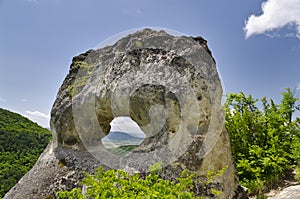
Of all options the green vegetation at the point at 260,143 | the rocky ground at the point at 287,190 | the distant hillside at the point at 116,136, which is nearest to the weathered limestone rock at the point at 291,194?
A: the rocky ground at the point at 287,190

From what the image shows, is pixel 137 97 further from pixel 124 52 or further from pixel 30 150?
pixel 30 150

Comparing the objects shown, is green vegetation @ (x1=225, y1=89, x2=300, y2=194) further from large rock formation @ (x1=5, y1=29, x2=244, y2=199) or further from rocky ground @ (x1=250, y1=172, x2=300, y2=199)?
large rock formation @ (x1=5, y1=29, x2=244, y2=199)

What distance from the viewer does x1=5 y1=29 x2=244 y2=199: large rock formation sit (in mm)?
5754

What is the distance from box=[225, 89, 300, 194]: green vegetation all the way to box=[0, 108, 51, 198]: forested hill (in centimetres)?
1644

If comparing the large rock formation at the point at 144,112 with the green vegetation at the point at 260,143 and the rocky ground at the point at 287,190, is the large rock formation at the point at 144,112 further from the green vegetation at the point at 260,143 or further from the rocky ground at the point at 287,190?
the green vegetation at the point at 260,143

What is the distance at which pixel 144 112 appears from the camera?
6.16m

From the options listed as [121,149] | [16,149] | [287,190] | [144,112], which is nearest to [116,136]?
[121,149]

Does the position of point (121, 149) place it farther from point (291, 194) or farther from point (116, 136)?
point (291, 194)

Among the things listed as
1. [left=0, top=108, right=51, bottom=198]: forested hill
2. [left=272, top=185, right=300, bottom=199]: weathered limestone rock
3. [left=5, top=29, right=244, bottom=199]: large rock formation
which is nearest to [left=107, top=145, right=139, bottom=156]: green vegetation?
[left=5, top=29, right=244, bottom=199]: large rock formation

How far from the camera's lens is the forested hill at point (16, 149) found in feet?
72.2

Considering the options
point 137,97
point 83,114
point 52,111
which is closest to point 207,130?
point 137,97

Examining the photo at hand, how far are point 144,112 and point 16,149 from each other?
76.9 feet

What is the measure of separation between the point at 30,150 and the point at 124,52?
22565 mm

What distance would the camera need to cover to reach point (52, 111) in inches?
304
